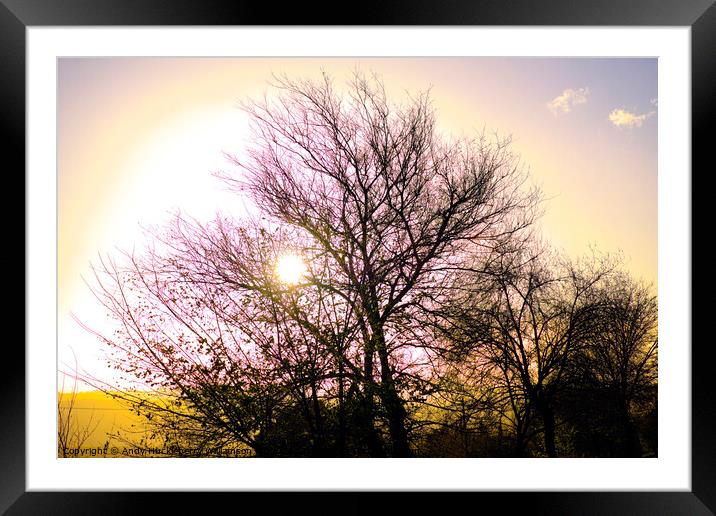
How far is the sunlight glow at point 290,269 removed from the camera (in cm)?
258

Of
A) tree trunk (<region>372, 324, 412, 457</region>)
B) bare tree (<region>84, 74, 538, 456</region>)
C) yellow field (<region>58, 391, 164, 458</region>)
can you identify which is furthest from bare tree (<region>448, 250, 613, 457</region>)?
yellow field (<region>58, 391, 164, 458</region>)

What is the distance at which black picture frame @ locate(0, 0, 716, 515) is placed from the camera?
161cm

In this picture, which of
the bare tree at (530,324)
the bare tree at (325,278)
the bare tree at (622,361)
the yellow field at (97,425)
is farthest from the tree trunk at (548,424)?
the yellow field at (97,425)

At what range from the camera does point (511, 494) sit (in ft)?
5.40

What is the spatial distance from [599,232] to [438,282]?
784mm

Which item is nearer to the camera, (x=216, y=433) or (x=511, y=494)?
(x=511, y=494)

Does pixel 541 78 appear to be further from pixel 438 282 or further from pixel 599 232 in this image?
pixel 438 282

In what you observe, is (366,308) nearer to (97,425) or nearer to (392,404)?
(392,404)

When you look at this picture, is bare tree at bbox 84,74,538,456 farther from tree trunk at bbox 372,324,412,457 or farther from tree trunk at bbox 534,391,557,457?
tree trunk at bbox 534,391,557,457

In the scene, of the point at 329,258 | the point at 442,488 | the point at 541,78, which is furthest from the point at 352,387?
the point at 541,78

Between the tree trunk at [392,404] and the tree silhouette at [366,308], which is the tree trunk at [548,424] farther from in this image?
the tree trunk at [392,404]
